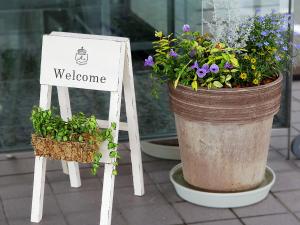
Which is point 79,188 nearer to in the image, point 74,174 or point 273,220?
point 74,174

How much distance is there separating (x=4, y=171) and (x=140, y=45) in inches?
46.2

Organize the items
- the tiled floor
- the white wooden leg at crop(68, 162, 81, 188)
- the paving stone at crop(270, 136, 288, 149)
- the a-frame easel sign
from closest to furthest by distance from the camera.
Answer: the a-frame easel sign
the tiled floor
the white wooden leg at crop(68, 162, 81, 188)
the paving stone at crop(270, 136, 288, 149)

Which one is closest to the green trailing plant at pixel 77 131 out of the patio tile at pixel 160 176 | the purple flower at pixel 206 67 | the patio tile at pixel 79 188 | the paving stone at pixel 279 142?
the purple flower at pixel 206 67

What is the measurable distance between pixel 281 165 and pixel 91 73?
1583mm

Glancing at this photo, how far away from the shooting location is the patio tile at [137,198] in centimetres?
448

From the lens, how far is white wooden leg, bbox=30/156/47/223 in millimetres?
4227

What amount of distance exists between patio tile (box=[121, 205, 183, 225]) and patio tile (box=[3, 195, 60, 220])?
0.40m

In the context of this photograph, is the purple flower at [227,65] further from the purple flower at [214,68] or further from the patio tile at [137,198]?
the patio tile at [137,198]

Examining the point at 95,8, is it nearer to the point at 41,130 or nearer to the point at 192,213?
the point at 41,130

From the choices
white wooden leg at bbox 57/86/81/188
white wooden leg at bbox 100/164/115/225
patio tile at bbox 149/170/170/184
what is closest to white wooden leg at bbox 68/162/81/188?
white wooden leg at bbox 57/86/81/188

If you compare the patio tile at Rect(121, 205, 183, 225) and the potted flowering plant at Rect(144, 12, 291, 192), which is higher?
the potted flowering plant at Rect(144, 12, 291, 192)

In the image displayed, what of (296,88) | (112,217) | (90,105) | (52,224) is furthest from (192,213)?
(296,88)

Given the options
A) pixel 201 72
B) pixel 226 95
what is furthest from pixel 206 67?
pixel 226 95

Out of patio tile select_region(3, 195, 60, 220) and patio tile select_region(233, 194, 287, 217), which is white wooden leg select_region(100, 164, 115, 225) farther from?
patio tile select_region(233, 194, 287, 217)
